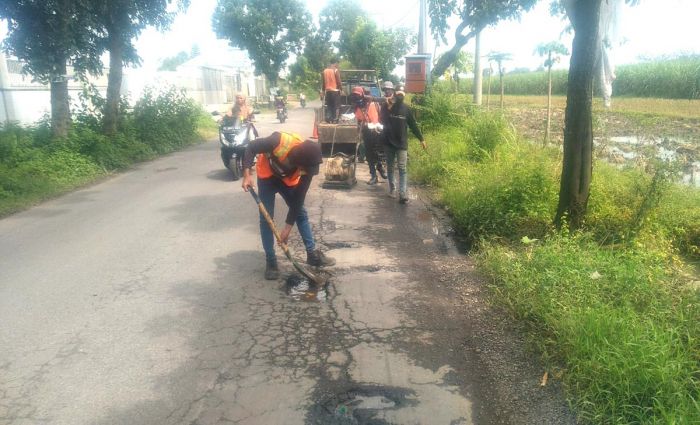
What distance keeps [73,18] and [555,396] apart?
11.3 metres

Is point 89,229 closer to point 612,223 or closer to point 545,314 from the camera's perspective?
point 545,314

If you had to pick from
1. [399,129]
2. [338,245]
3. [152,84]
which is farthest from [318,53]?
[338,245]

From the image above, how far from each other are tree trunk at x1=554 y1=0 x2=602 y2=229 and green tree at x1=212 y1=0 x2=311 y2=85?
122 feet

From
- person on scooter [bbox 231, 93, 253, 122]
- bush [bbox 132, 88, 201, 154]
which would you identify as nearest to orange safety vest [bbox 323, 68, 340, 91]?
person on scooter [bbox 231, 93, 253, 122]

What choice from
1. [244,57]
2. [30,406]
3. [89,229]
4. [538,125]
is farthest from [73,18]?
[244,57]

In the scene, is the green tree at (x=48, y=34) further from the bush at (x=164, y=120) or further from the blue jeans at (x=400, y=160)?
the blue jeans at (x=400, y=160)

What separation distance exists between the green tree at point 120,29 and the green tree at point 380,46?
24.2 m

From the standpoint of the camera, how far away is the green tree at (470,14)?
16.5 m

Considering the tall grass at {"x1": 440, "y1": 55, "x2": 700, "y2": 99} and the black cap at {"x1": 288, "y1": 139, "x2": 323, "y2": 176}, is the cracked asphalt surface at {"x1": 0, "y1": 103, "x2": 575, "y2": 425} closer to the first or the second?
the black cap at {"x1": 288, "y1": 139, "x2": 323, "y2": 176}

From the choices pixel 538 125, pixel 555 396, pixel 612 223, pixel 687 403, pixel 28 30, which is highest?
pixel 28 30

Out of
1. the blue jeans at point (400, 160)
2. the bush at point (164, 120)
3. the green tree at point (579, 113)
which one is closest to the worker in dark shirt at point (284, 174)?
the green tree at point (579, 113)

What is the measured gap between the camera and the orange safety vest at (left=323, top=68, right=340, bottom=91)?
1189 cm

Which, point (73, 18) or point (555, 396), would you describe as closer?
point (555, 396)

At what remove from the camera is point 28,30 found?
33.5ft
